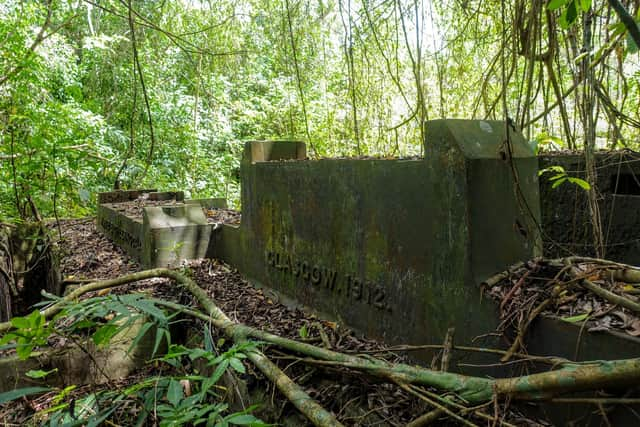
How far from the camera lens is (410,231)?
3143 millimetres

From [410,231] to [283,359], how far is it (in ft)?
3.78

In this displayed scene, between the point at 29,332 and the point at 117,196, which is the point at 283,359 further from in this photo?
the point at 117,196

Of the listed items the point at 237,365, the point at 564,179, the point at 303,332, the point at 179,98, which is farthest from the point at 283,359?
the point at 179,98

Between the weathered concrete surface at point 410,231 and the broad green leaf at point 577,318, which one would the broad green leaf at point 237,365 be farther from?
the broad green leaf at point 577,318

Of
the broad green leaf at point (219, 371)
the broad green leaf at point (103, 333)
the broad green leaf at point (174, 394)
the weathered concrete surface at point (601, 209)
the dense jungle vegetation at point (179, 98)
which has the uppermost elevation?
the dense jungle vegetation at point (179, 98)

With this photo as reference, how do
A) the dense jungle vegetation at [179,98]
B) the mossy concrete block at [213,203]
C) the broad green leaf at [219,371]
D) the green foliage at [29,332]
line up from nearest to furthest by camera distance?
the green foliage at [29,332], the broad green leaf at [219,371], the dense jungle vegetation at [179,98], the mossy concrete block at [213,203]

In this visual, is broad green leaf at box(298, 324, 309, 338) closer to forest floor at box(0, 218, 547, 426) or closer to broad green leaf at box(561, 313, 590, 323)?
forest floor at box(0, 218, 547, 426)

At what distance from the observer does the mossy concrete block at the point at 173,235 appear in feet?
19.2

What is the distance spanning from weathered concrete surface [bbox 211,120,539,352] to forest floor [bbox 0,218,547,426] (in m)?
0.22

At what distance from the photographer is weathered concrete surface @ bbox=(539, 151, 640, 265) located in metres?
4.29

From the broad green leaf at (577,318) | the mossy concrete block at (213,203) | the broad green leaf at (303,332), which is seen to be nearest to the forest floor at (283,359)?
the broad green leaf at (303,332)

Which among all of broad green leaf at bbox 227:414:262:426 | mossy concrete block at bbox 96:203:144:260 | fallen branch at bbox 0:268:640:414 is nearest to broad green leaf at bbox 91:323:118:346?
fallen branch at bbox 0:268:640:414

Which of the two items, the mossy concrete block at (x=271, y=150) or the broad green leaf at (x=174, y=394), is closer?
the broad green leaf at (x=174, y=394)

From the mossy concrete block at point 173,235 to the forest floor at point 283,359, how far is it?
8.2 inches
